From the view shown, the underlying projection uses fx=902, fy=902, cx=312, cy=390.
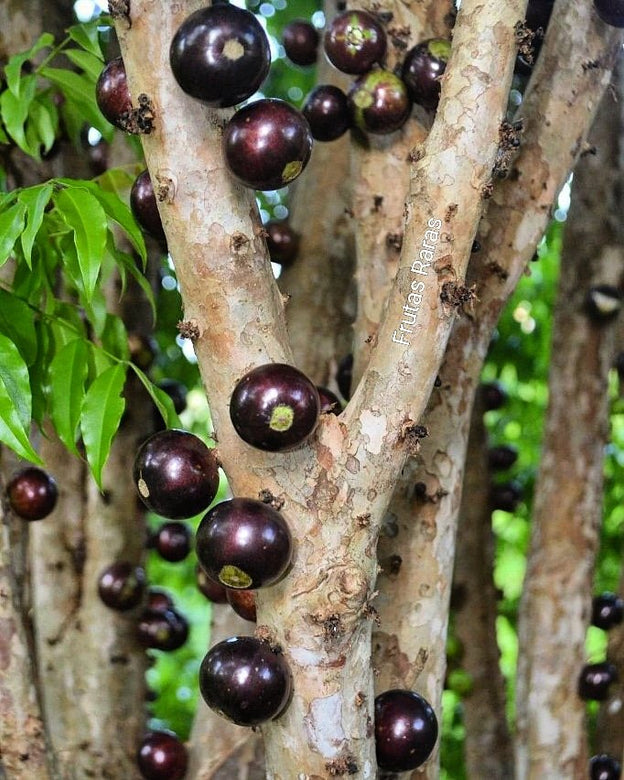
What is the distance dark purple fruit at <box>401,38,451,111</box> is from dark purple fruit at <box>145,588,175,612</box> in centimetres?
167

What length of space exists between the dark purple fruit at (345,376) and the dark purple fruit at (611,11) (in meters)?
0.95

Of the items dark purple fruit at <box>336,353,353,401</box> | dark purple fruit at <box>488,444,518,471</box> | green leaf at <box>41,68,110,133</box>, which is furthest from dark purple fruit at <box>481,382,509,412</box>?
green leaf at <box>41,68,110,133</box>

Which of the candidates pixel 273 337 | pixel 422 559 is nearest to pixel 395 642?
Result: pixel 422 559

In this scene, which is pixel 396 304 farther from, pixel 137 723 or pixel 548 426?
pixel 137 723

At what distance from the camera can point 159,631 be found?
8.77 ft

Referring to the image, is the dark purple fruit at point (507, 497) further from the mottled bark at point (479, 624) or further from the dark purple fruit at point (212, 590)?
the dark purple fruit at point (212, 590)

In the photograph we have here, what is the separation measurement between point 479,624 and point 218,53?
215 centimetres

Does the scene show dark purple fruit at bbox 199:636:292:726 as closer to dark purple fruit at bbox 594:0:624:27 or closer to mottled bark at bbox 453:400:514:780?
dark purple fruit at bbox 594:0:624:27

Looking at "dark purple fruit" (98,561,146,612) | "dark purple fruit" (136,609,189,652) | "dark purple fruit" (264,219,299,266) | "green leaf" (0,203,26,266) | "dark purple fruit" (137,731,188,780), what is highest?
"dark purple fruit" (264,219,299,266)

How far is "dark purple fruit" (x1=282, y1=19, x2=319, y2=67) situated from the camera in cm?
286

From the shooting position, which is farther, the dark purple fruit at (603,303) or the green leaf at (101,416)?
the dark purple fruit at (603,303)

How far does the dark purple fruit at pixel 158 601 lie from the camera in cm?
278

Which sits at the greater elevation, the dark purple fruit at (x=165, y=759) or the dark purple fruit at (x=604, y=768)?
the dark purple fruit at (x=165, y=759)

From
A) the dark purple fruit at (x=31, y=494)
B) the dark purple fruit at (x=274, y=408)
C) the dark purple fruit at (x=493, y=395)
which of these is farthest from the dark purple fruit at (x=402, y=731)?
the dark purple fruit at (x=493, y=395)
